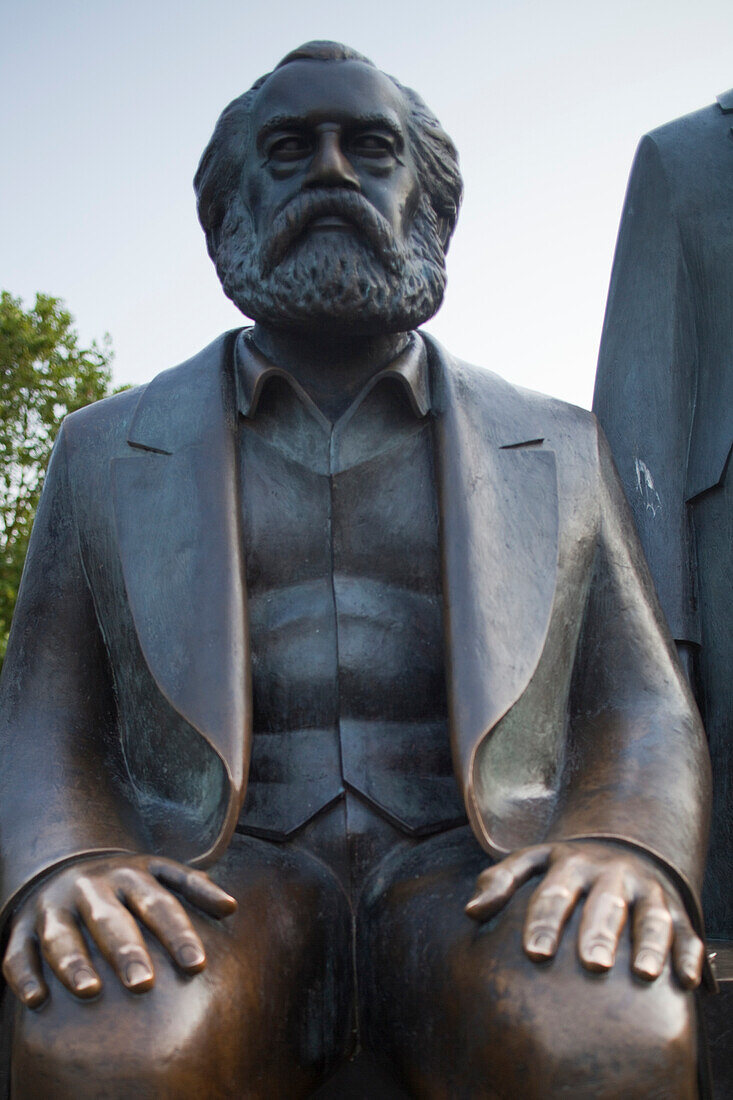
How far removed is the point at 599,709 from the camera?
2.57 meters

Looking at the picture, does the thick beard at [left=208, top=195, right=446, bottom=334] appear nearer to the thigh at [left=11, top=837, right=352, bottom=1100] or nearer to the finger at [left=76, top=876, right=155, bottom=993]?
the thigh at [left=11, top=837, right=352, bottom=1100]

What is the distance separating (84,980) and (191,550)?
0.91 metres

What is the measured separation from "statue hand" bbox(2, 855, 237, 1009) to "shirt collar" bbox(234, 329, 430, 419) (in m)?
1.06

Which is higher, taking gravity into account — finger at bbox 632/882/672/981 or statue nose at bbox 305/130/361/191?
statue nose at bbox 305/130/361/191

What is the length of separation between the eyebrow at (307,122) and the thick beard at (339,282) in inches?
7.2

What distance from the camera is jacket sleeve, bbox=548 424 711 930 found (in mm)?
2221

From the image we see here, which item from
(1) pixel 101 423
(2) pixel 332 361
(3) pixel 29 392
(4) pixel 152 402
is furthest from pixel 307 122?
(3) pixel 29 392

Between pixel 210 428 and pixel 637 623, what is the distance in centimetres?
97

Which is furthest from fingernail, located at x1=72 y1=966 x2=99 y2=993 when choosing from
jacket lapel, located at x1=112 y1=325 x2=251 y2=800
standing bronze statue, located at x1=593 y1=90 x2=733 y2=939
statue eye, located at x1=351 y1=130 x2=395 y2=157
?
standing bronze statue, located at x1=593 y1=90 x2=733 y2=939

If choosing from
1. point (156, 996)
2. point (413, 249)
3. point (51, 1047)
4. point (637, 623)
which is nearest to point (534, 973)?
point (156, 996)

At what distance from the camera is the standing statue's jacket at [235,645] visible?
230 cm

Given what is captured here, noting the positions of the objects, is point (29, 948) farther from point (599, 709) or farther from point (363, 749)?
point (599, 709)

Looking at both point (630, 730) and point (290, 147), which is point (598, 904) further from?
point (290, 147)

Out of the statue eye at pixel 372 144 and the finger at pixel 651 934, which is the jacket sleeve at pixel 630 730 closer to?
the finger at pixel 651 934
